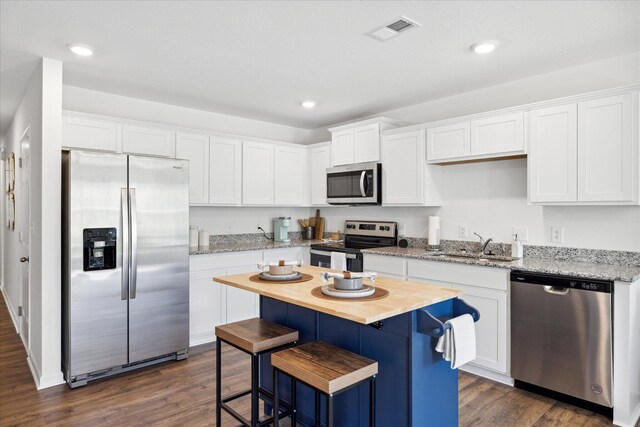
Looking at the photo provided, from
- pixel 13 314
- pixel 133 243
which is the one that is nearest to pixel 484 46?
pixel 133 243

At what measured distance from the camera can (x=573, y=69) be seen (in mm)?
3188

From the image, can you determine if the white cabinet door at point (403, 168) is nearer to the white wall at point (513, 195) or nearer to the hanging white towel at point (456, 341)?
the white wall at point (513, 195)

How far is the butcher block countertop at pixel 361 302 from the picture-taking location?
162 cm

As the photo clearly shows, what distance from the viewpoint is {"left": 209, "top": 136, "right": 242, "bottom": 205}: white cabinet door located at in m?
4.31

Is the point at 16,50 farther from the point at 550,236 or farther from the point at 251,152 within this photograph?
the point at 550,236

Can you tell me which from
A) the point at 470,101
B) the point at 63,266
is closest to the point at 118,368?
the point at 63,266

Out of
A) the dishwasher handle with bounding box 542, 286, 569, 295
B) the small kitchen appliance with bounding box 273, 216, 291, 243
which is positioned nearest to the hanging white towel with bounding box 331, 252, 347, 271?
the dishwasher handle with bounding box 542, 286, 569, 295

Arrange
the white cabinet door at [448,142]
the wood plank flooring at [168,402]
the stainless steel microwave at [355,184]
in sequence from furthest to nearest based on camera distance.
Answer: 1. the stainless steel microwave at [355,184]
2. the white cabinet door at [448,142]
3. the wood plank flooring at [168,402]

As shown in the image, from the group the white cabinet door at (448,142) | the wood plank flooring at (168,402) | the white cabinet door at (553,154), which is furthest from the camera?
the white cabinet door at (448,142)

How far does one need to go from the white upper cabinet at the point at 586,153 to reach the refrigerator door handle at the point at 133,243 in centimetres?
317

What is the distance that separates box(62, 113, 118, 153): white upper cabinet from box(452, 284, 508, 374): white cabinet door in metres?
3.39

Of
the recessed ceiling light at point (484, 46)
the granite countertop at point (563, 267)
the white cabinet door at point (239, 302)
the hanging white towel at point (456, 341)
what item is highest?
the recessed ceiling light at point (484, 46)

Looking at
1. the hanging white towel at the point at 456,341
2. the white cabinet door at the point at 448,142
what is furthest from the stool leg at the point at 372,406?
the white cabinet door at the point at 448,142

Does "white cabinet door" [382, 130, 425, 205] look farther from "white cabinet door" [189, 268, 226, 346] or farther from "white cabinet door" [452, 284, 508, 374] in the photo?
"white cabinet door" [189, 268, 226, 346]
